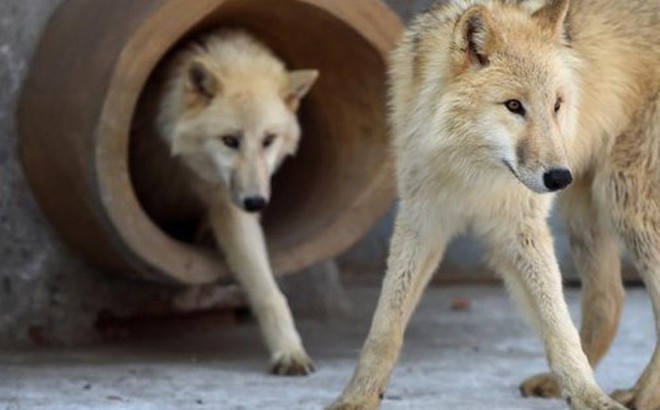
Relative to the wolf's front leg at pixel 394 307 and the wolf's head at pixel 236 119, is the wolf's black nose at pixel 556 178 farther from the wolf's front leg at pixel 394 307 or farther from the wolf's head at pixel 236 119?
the wolf's head at pixel 236 119

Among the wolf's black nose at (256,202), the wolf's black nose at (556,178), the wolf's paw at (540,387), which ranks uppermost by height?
the wolf's black nose at (256,202)

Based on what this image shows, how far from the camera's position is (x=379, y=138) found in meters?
6.81

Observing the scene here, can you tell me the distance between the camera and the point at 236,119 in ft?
20.8

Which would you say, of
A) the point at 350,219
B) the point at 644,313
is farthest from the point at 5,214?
the point at 644,313

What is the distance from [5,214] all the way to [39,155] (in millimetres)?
320

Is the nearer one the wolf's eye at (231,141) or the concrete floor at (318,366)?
the concrete floor at (318,366)

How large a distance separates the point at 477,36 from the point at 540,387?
1.37 m

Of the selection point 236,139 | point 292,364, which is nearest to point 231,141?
point 236,139

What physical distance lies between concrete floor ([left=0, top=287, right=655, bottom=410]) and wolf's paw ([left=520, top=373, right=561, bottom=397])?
4 cm

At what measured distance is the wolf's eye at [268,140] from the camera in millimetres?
6367

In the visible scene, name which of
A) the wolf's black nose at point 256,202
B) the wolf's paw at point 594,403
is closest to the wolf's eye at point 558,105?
the wolf's paw at point 594,403

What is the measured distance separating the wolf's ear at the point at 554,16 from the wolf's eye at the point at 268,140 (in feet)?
5.65

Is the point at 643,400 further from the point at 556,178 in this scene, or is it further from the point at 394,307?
the point at 556,178

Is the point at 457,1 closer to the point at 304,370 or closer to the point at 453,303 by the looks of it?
the point at 304,370
